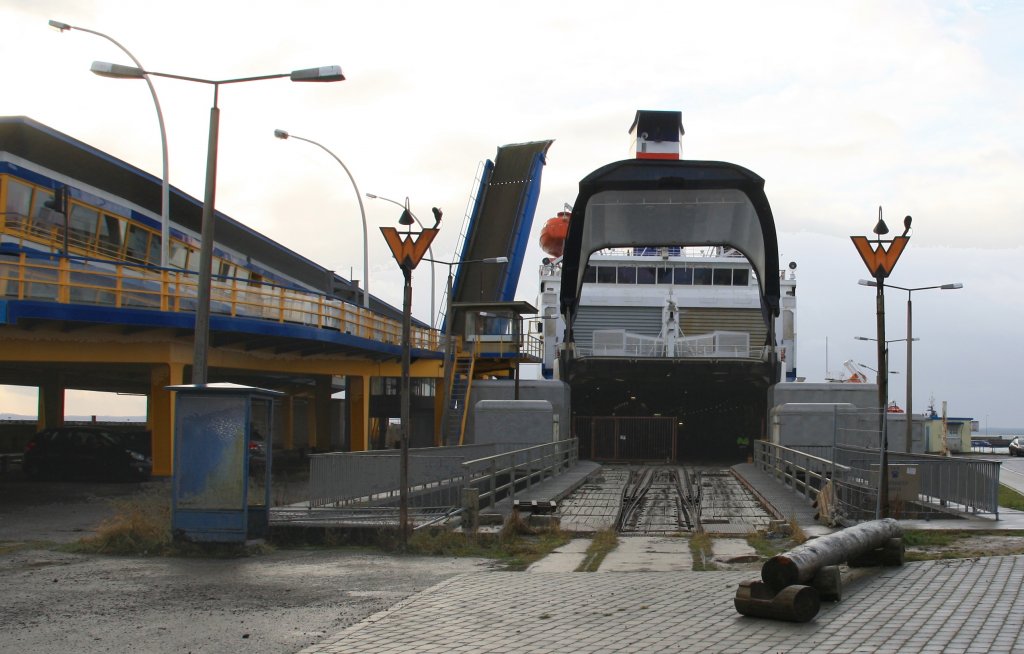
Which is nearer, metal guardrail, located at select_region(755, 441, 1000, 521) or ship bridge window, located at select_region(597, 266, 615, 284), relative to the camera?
metal guardrail, located at select_region(755, 441, 1000, 521)

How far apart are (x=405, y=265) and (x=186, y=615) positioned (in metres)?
6.29

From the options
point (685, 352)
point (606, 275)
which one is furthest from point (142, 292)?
point (606, 275)

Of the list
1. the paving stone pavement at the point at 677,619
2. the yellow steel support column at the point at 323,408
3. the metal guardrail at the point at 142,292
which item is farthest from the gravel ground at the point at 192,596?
the yellow steel support column at the point at 323,408

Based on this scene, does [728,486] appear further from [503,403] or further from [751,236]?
[751,236]

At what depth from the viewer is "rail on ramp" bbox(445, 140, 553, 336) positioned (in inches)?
1613

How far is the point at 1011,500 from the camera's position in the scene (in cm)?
2189

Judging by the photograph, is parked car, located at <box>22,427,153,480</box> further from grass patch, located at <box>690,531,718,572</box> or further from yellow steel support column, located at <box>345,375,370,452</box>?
grass patch, located at <box>690,531,718,572</box>

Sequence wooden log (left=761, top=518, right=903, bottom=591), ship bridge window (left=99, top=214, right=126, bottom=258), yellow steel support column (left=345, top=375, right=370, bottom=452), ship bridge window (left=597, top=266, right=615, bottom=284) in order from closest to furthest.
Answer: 1. wooden log (left=761, top=518, right=903, bottom=591)
2. ship bridge window (left=99, top=214, right=126, bottom=258)
3. yellow steel support column (left=345, top=375, right=370, bottom=452)
4. ship bridge window (left=597, top=266, right=615, bottom=284)

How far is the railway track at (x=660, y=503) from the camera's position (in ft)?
54.2

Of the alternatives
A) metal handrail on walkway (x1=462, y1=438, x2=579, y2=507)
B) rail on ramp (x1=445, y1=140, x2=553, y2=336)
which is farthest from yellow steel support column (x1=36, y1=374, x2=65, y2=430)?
metal handrail on walkway (x1=462, y1=438, x2=579, y2=507)

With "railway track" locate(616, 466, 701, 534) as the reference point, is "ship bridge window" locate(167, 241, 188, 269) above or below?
above

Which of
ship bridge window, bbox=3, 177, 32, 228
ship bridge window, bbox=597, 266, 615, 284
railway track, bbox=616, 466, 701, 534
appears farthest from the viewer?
ship bridge window, bbox=597, 266, 615, 284

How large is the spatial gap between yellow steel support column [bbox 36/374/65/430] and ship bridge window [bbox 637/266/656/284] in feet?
78.1

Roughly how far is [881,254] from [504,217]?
26926 millimetres
